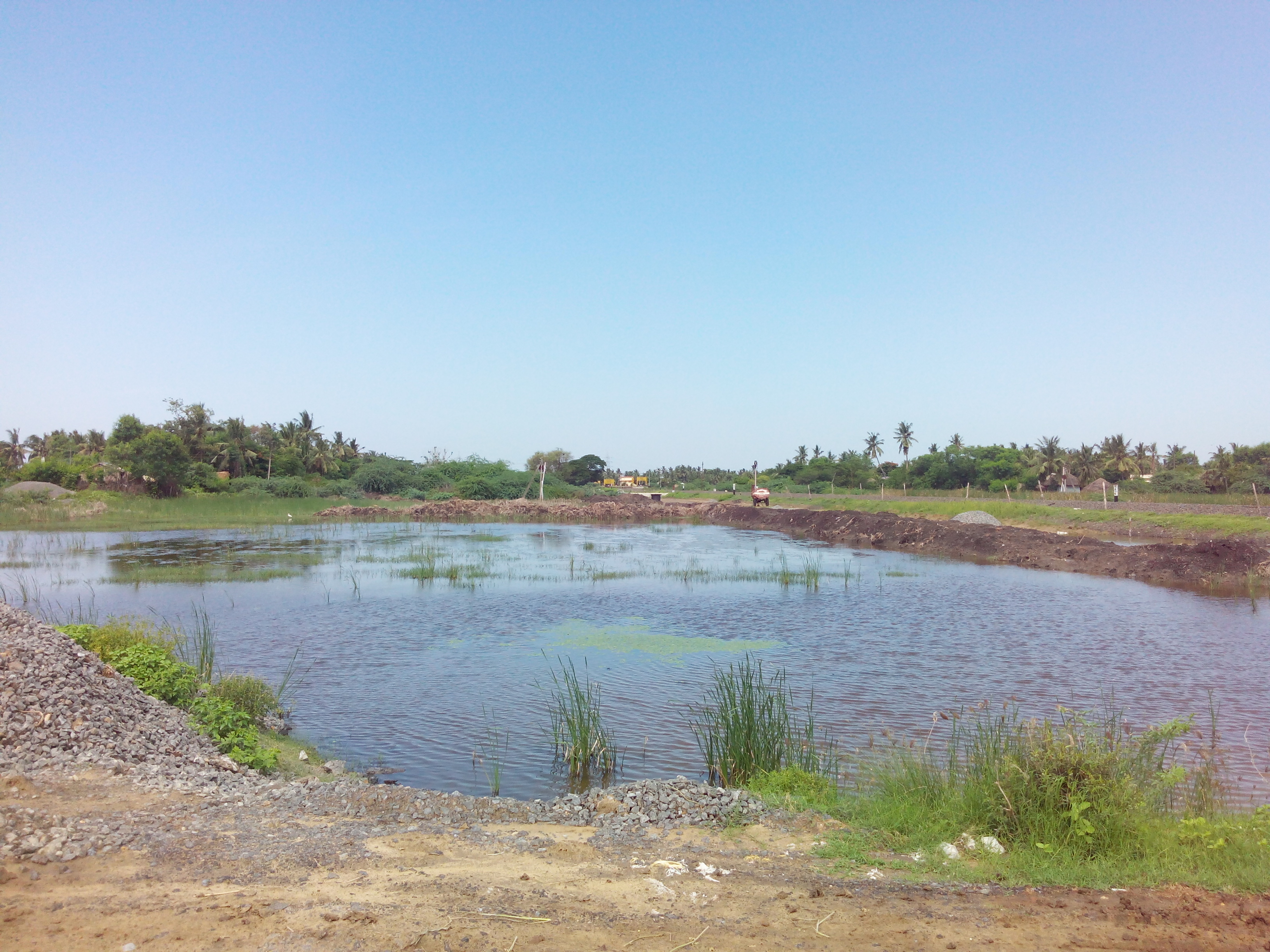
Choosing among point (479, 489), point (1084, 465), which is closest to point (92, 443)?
point (479, 489)

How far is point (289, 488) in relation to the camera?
199 feet

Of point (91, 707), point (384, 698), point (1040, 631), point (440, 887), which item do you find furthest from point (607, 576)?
point (440, 887)

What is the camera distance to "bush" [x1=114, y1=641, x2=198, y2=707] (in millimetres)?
8414

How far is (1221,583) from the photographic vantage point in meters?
22.7

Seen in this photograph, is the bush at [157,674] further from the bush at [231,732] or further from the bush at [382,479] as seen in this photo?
the bush at [382,479]

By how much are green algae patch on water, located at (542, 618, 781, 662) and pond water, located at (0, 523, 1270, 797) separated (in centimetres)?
7

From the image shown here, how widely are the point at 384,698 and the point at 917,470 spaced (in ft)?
257

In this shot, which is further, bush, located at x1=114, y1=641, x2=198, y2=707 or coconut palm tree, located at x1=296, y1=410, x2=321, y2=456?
coconut palm tree, located at x1=296, y1=410, x2=321, y2=456

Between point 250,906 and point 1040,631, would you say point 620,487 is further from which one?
point 250,906

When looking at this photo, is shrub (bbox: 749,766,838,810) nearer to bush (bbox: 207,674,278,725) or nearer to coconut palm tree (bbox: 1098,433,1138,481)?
bush (bbox: 207,674,278,725)

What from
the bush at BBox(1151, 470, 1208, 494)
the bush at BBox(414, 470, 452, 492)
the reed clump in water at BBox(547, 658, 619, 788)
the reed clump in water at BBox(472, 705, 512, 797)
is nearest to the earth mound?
the bush at BBox(414, 470, 452, 492)

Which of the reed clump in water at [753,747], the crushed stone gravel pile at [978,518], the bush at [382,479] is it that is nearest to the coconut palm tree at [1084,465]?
the crushed stone gravel pile at [978,518]

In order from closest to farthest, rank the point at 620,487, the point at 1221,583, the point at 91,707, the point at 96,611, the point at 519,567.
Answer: the point at 91,707 → the point at 96,611 → the point at 1221,583 → the point at 519,567 → the point at 620,487

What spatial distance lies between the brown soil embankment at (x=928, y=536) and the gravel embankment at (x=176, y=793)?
22.9m
